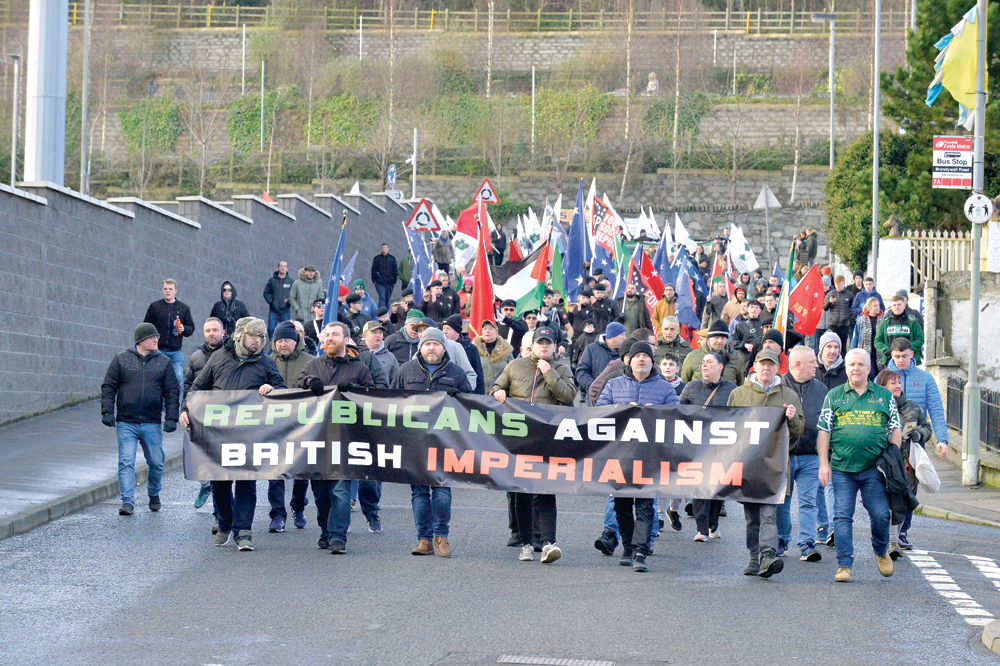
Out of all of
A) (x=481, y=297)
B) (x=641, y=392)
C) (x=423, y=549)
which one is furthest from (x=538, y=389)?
(x=481, y=297)

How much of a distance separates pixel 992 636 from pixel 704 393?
3.64 metres

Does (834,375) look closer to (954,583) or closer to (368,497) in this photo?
(954,583)

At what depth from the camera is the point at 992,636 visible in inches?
312

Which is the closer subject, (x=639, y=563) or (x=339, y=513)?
(x=639, y=563)

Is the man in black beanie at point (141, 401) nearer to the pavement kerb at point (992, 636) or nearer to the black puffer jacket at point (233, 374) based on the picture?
the black puffer jacket at point (233, 374)

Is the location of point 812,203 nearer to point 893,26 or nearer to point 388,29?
point 893,26

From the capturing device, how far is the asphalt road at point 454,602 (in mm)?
7621

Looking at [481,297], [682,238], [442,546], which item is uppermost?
[682,238]

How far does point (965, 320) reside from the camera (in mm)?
21641

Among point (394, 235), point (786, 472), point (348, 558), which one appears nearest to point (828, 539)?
point (786, 472)

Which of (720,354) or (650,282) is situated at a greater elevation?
(650,282)

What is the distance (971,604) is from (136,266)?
15464mm

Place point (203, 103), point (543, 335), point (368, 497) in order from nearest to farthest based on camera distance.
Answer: point (543, 335) < point (368, 497) < point (203, 103)

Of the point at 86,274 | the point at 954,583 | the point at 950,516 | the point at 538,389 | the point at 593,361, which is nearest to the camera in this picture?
the point at 954,583
